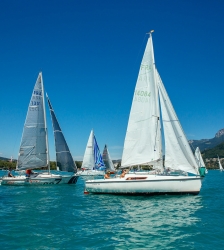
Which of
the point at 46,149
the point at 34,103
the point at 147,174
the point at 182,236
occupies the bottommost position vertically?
the point at 182,236

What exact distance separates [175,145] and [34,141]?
68.5 ft

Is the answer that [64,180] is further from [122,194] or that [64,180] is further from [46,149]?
[122,194]

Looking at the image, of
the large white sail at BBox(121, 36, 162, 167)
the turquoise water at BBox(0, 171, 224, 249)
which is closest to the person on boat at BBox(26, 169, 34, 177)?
the large white sail at BBox(121, 36, 162, 167)

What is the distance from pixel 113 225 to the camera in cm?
1312

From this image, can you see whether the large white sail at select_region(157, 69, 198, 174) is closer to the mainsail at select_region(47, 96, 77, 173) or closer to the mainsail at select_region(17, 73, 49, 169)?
the mainsail at select_region(47, 96, 77, 173)

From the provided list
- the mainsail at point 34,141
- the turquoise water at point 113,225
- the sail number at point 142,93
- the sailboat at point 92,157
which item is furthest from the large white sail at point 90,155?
the turquoise water at point 113,225

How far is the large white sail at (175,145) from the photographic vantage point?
23094 mm

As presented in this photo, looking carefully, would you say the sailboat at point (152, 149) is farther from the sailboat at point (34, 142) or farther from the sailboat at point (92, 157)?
the sailboat at point (92, 157)

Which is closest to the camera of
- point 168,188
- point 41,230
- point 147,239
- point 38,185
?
point 147,239

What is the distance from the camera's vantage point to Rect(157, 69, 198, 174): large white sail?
23.1 meters

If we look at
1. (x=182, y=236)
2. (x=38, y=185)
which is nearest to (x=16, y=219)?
(x=182, y=236)

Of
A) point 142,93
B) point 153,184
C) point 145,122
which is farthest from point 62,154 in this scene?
point 153,184

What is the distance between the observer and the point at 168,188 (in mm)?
21875

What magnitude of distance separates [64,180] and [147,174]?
16082 millimetres
